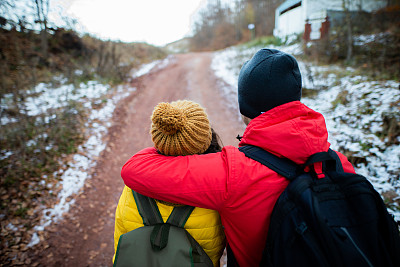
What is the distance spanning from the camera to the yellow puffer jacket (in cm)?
128

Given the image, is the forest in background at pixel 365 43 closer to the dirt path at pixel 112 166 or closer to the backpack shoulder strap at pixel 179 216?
the dirt path at pixel 112 166

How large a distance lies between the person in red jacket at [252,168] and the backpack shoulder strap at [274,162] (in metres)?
0.03

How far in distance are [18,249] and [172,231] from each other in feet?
12.3

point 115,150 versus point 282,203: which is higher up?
point 282,203

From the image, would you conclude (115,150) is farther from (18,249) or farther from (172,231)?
(172,231)

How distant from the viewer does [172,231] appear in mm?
1229

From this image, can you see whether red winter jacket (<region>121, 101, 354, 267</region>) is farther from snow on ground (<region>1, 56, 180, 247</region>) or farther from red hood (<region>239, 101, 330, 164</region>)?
snow on ground (<region>1, 56, 180, 247</region>)

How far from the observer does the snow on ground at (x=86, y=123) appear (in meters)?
4.03

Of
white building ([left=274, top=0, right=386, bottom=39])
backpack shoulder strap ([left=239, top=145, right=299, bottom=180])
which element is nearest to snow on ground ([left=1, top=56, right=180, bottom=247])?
backpack shoulder strap ([left=239, top=145, right=299, bottom=180])

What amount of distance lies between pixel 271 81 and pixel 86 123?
6.60 m

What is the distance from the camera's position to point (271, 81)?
1.23 meters

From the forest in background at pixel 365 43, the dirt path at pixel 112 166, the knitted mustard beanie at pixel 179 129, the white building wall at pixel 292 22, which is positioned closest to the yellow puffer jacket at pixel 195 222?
the knitted mustard beanie at pixel 179 129

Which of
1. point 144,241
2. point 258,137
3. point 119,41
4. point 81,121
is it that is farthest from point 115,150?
point 119,41

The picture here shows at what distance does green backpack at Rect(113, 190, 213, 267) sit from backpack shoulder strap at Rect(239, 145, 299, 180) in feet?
1.80
